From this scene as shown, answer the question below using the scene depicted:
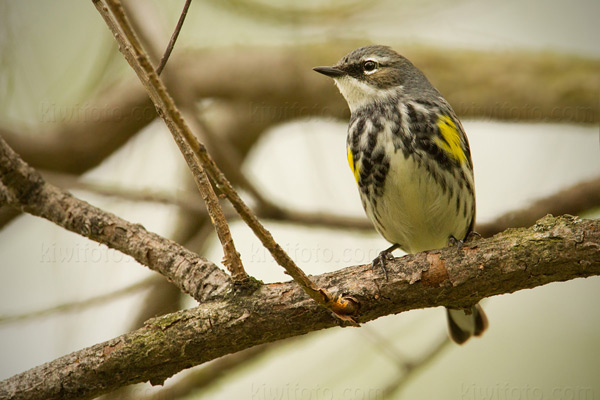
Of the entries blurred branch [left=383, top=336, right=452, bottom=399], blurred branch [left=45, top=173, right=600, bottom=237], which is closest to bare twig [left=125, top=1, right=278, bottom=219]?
blurred branch [left=45, top=173, right=600, bottom=237]

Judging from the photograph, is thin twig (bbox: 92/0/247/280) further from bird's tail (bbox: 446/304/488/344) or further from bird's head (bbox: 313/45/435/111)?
bird's tail (bbox: 446/304/488/344)

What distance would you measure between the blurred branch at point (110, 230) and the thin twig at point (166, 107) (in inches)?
10.6

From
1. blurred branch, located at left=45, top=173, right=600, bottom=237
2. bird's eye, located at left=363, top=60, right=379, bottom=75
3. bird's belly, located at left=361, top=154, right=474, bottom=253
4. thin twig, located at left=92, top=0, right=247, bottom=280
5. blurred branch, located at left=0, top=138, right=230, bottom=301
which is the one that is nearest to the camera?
thin twig, located at left=92, top=0, right=247, bottom=280

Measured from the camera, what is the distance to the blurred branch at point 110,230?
3.10m

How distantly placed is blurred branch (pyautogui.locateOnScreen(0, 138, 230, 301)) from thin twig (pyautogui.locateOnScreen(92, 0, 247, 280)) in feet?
0.88

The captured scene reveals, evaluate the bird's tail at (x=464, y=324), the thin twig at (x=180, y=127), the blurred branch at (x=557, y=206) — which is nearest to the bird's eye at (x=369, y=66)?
the blurred branch at (x=557, y=206)

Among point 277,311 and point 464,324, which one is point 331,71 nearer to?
point 464,324

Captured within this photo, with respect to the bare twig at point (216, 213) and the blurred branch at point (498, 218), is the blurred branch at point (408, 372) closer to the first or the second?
the blurred branch at point (498, 218)

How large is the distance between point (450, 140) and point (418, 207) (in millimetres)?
466

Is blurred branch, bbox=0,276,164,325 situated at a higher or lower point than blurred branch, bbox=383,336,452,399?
higher

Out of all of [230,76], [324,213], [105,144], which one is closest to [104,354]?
[324,213]

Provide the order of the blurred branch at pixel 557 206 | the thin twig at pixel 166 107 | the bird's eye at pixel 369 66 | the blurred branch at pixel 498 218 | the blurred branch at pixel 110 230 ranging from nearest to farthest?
1. the thin twig at pixel 166 107
2. the blurred branch at pixel 110 230
3. the bird's eye at pixel 369 66
4. the blurred branch at pixel 498 218
5. the blurred branch at pixel 557 206

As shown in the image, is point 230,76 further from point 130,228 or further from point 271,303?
point 271,303

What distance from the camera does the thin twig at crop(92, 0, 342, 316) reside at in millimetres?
1967
